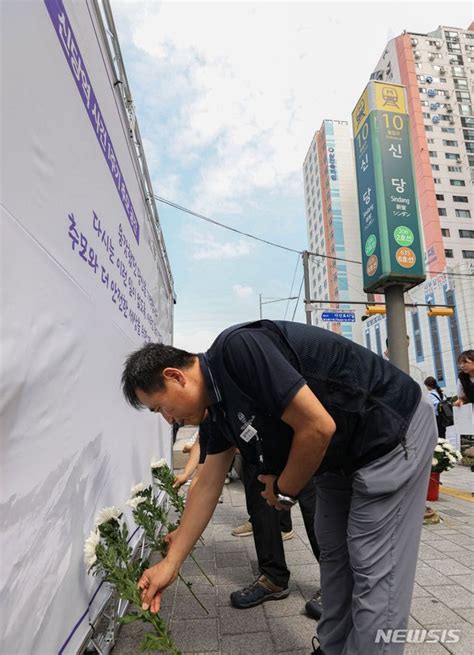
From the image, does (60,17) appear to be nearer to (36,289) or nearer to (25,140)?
(25,140)

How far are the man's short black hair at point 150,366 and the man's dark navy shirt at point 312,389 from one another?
0.08 meters

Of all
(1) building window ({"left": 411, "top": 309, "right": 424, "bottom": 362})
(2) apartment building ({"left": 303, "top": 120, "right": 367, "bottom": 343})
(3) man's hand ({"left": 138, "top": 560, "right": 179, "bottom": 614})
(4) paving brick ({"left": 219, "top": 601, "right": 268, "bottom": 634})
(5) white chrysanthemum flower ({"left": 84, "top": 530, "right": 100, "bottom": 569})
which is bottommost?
(4) paving brick ({"left": 219, "top": 601, "right": 268, "bottom": 634})

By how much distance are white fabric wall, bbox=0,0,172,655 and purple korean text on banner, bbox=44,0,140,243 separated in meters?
0.06

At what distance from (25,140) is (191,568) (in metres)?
3.14

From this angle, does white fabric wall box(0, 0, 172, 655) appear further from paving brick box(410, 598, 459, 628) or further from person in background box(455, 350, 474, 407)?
person in background box(455, 350, 474, 407)

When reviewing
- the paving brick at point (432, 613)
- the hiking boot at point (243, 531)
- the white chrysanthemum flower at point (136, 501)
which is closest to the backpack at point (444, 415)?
the hiking boot at point (243, 531)

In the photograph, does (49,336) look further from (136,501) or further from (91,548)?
(136,501)

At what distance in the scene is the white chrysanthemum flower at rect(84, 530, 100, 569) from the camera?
1.54m

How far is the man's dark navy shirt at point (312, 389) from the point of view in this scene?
4.24 ft

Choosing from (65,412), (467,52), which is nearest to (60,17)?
(65,412)

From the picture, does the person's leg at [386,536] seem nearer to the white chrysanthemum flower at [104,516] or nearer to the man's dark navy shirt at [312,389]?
the man's dark navy shirt at [312,389]

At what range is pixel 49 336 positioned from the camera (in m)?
1.33

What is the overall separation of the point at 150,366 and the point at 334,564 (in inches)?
43.6

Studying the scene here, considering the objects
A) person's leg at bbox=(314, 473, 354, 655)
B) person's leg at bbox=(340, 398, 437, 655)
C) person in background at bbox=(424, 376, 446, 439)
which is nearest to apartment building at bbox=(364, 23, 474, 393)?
person in background at bbox=(424, 376, 446, 439)
